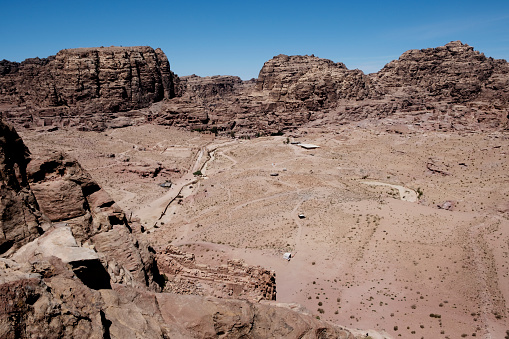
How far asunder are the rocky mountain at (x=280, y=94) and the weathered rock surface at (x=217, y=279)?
76.1 m

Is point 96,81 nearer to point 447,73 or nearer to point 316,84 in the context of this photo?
point 316,84

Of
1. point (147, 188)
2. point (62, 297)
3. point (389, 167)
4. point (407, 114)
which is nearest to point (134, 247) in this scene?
point (62, 297)

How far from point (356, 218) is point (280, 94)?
85.7m

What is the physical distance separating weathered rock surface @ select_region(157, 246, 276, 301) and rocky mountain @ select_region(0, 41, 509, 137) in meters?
76.1

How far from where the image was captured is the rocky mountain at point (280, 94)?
88000 mm

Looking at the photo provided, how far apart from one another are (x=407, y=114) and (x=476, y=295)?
78850 mm

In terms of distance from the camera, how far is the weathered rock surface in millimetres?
17750

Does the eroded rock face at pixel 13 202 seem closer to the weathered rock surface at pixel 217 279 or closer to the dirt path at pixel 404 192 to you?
the weathered rock surface at pixel 217 279

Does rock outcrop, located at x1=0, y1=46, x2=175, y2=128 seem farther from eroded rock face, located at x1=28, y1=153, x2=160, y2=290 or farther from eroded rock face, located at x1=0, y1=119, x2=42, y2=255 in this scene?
eroded rock face, located at x1=0, y1=119, x2=42, y2=255

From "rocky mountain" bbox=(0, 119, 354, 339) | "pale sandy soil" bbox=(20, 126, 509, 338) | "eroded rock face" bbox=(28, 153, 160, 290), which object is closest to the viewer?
"rocky mountain" bbox=(0, 119, 354, 339)

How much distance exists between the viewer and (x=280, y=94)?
114 m

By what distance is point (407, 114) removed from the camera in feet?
299

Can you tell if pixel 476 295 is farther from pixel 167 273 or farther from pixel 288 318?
pixel 167 273

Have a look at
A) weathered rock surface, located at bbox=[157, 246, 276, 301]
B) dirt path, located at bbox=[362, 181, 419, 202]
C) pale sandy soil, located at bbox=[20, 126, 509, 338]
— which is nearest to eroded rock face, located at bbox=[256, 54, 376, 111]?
pale sandy soil, located at bbox=[20, 126, 509, 338]
